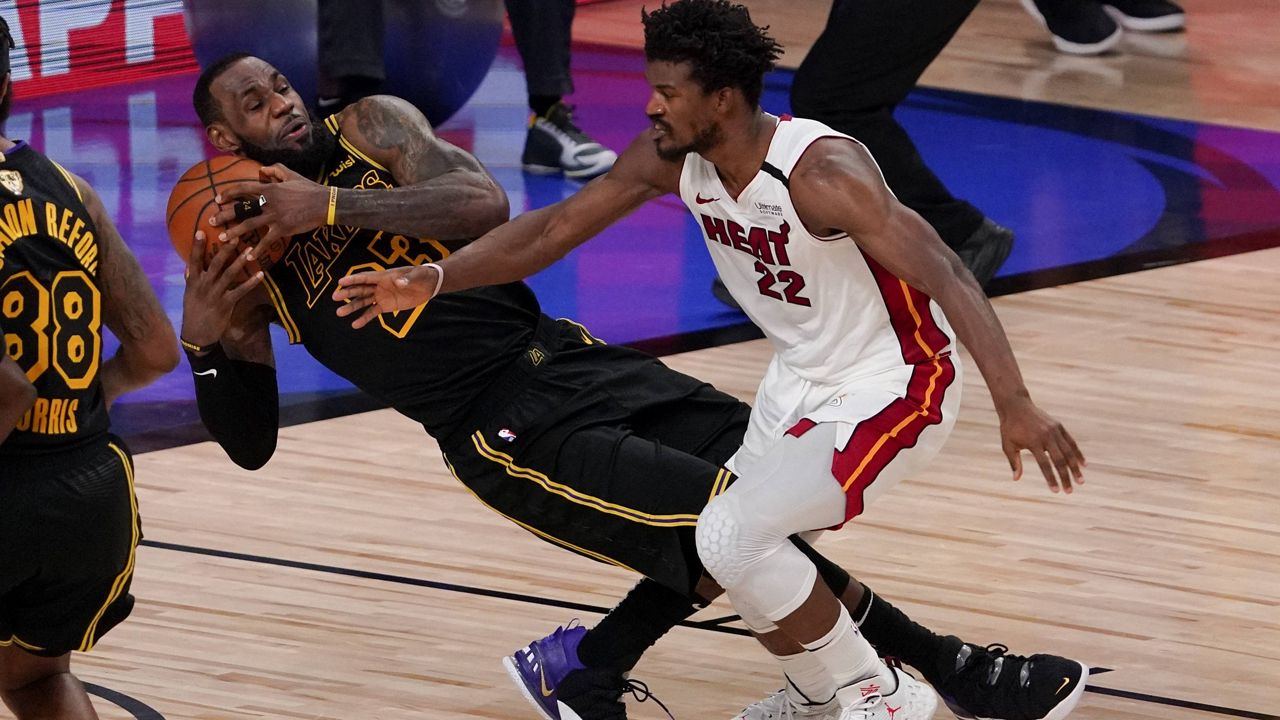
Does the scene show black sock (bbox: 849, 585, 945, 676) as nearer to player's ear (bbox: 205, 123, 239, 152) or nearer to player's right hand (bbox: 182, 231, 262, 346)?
player's right hand (bbox: 182, 231, 262, 346)

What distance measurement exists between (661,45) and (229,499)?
6.89 ft

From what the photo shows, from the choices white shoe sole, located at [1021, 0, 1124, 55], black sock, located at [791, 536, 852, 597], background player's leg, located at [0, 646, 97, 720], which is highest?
black sock, located at [791, 536, 852, 597]

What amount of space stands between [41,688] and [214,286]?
0.77 metres

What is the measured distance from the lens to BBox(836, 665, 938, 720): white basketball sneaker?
11.5 ft

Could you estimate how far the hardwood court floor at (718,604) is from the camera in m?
3.95

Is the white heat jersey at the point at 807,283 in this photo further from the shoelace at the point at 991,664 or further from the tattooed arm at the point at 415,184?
the shoelace at the point at 991,664

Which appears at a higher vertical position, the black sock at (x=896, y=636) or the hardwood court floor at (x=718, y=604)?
the black sock at (x=896, y=636)

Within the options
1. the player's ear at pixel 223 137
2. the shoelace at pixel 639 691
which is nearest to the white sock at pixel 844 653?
the shoelace at pixel 639 691

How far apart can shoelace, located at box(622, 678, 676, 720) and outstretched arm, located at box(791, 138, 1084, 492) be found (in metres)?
0.84

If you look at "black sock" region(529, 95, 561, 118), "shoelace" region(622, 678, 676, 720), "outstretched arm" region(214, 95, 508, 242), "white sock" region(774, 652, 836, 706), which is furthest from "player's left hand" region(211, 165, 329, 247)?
"black sock" region(529, 95, 561, 118)

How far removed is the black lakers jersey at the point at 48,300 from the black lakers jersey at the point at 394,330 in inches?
25.1

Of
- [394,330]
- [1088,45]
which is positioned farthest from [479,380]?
[1088,45]

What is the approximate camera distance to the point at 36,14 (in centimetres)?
Result: 971

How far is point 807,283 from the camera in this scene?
3521mm
